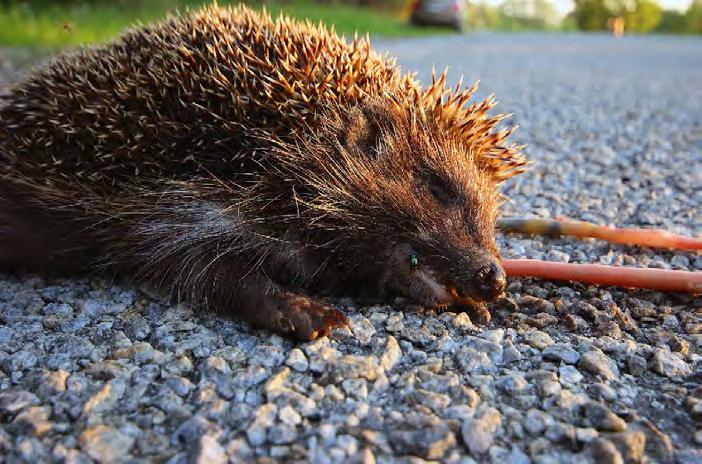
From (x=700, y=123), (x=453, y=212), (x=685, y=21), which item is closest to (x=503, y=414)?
(x=453, y=212)

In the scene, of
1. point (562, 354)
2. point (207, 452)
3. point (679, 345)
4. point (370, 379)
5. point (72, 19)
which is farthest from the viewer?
Result: point (72, 19)

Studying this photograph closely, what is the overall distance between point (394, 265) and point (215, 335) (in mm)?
878

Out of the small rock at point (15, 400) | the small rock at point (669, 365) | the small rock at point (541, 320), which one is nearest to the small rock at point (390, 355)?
the small rock at point (541, 320)

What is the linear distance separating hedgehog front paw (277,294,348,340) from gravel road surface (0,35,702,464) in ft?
0.21

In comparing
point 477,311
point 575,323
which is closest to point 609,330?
point 575,323

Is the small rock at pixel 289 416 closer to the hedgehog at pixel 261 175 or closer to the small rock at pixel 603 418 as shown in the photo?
the hedgehog at pixel 261 175

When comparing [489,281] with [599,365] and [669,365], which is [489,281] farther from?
[669,365]

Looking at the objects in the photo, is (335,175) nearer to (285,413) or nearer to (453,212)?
(453,212)

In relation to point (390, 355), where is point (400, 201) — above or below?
above

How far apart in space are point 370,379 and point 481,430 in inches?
19.6

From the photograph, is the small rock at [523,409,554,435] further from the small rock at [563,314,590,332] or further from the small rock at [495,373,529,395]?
the small rock at [563,314,590,332]

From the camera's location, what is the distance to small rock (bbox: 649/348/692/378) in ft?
9.08

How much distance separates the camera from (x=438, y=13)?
28.5 meters

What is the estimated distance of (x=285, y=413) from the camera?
2.42m
